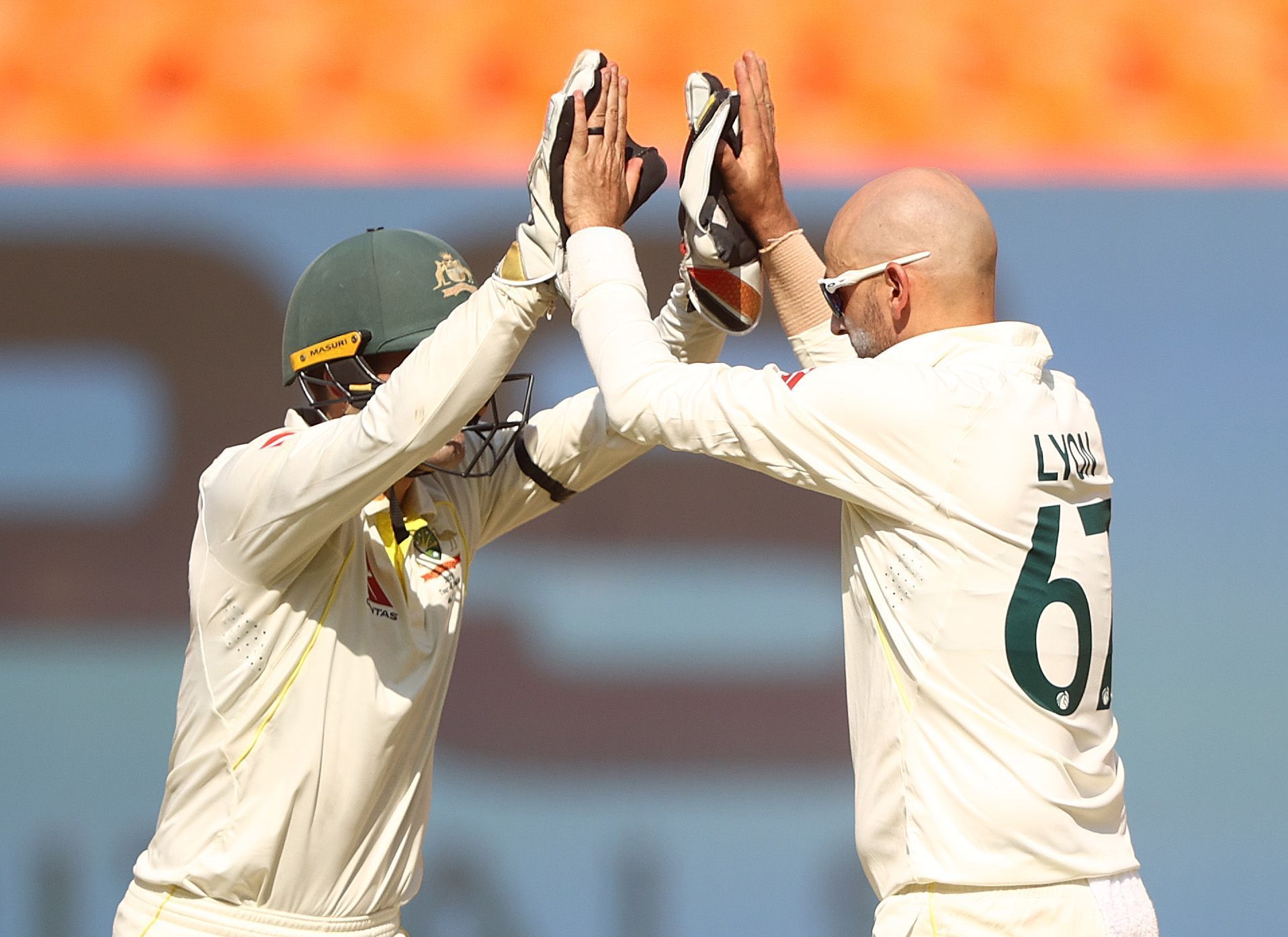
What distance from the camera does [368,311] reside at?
2.21m

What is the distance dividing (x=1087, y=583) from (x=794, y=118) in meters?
1.60

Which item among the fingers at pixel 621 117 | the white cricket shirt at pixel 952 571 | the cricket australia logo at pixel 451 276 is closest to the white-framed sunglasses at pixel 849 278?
the white cricket shirt at pixel 952 571

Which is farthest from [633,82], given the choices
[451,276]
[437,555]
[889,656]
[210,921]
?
[210,921]

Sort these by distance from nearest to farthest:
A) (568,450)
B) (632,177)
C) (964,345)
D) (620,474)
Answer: (964,345) → (632,177) → (568,450) → (620,474)

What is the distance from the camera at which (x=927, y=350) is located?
1.89m

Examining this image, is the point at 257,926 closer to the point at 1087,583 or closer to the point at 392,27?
the point at 1087,583

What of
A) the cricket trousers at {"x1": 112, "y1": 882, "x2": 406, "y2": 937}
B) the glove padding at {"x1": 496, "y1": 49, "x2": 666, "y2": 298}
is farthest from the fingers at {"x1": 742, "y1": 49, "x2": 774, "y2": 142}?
the cricket trousers at {"x1": 112, "y1": 882, "x2": 406, "y2": 937}

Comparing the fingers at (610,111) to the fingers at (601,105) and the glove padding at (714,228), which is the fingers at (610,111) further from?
the glove padding at (714,228)

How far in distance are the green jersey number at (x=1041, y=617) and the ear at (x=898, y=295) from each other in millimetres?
305

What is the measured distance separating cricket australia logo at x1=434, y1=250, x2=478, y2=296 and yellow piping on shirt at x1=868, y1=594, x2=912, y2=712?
81cm

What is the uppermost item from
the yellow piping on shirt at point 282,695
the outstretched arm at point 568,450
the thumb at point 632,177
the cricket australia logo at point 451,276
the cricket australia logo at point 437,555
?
the thumb at point 632,177

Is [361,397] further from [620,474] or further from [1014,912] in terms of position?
[1014,912]

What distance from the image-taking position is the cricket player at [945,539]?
1.80 m

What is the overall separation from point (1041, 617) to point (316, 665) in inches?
39.5
